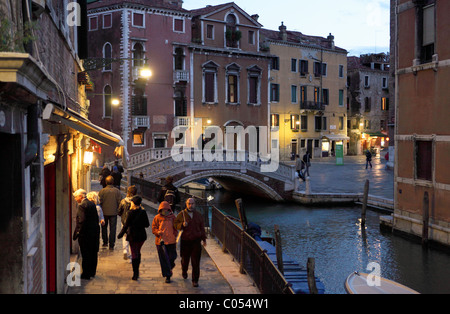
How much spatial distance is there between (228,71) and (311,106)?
9.91 metres

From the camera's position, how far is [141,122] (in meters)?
30.9

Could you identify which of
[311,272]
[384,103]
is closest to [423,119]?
[311,272]

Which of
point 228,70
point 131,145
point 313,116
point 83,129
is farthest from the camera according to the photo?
point 313,116

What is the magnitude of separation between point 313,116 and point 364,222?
78.9 feet

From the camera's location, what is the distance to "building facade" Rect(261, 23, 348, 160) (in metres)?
39.2

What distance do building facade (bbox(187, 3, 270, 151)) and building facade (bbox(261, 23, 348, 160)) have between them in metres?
1.89

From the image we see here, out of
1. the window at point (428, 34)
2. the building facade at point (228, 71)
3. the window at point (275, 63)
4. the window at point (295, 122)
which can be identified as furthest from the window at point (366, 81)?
the window at point (428, 34)

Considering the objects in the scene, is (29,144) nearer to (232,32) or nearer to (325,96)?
(232,32)

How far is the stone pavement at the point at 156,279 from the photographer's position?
23.8 ft

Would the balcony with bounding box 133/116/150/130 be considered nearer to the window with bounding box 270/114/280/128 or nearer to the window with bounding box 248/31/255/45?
the window with bounding box 248/31/255/45

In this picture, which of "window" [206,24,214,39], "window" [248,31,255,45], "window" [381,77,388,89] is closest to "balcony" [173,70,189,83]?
"window" [206,24,214,39]

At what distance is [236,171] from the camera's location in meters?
25.1

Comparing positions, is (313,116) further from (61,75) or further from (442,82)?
(61,75)
